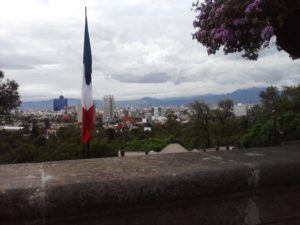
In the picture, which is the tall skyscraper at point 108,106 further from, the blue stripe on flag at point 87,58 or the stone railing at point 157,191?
the stone railing at point 157,191

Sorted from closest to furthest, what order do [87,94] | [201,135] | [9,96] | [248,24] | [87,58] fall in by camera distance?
[248,24] → [87,94] → [87,58] → [9,96] → [201,135]

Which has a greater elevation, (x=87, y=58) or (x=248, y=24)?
(x=87, y=58)

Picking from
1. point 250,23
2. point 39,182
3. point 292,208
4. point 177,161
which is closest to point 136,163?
point 177,161

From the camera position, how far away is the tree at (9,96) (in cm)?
2105

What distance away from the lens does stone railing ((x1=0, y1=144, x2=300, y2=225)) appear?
1223mm

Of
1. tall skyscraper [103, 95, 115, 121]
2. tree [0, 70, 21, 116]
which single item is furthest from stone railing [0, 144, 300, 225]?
tall skyscraper [103, 95, 115, 121]

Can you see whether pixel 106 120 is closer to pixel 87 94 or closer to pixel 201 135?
pixel 201 135

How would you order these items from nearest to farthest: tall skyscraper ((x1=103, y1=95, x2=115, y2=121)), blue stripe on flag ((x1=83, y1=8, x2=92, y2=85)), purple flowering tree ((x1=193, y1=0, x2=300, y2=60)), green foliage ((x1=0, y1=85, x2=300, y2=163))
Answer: purple flowering tree ((x1=193, y1=0, x2=300, y2=60)), blue stripe on flag ((x1=83, y1=8, x2=92, y2=85)), green foliage ((x1=0, y1=85, x2=300, y2=163)), tall skyscraper ((x1=103, y1=95, x2=115, y2=121))

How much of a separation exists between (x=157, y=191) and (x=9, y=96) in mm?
22197

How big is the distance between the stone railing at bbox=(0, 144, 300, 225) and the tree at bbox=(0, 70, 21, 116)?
21647mm

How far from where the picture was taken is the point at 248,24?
2193 mm

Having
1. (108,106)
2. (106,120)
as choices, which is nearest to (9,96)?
(106,120)

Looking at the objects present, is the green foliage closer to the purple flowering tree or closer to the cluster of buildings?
the cluster of buildings

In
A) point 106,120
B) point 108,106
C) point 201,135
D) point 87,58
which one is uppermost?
point 108,106
